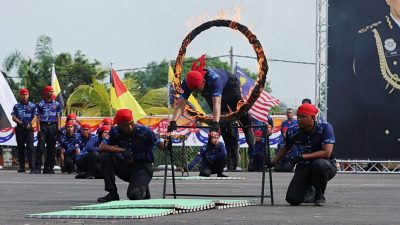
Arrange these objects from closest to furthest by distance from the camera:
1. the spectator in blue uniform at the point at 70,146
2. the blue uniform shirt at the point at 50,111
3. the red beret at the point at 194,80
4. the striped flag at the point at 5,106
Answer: the red beret at the point at 194,80, the blue uniform shirt at the point at 50,111, the spectator in blue uniform at the point at 70,146, the striped flag at the point at 5,106

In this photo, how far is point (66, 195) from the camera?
17203 millimetres

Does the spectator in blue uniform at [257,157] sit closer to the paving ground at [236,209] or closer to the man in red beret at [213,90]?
the paving ground at [236,209]

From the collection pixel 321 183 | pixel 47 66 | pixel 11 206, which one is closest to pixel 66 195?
pixel 11 206

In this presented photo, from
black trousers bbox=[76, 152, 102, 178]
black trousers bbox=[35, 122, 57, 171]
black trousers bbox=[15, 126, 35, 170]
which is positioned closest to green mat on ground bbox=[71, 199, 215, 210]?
black trousers bbox=[76, 152, 102, 178]

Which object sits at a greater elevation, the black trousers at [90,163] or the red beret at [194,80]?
the red beret at [194,80]

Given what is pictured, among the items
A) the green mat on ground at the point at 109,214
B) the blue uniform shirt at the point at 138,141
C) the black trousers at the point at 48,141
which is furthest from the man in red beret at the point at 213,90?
the black trousers at the point at 48,141

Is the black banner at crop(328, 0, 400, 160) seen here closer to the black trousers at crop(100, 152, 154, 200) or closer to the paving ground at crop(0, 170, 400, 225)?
the paving ground at crop(0, 170, 400, 225)

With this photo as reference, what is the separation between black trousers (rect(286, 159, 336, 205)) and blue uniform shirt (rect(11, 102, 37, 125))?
49.4 ft

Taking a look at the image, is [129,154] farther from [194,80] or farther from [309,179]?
[309,179]

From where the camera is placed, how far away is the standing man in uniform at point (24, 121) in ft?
95.3

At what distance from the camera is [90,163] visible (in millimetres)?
25500

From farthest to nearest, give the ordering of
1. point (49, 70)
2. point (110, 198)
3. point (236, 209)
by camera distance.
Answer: point (49, 70) < point (110, 198) < point (236, 209)

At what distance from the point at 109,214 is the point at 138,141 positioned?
3073mm

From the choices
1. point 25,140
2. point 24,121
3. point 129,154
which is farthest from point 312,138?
point 25,140
